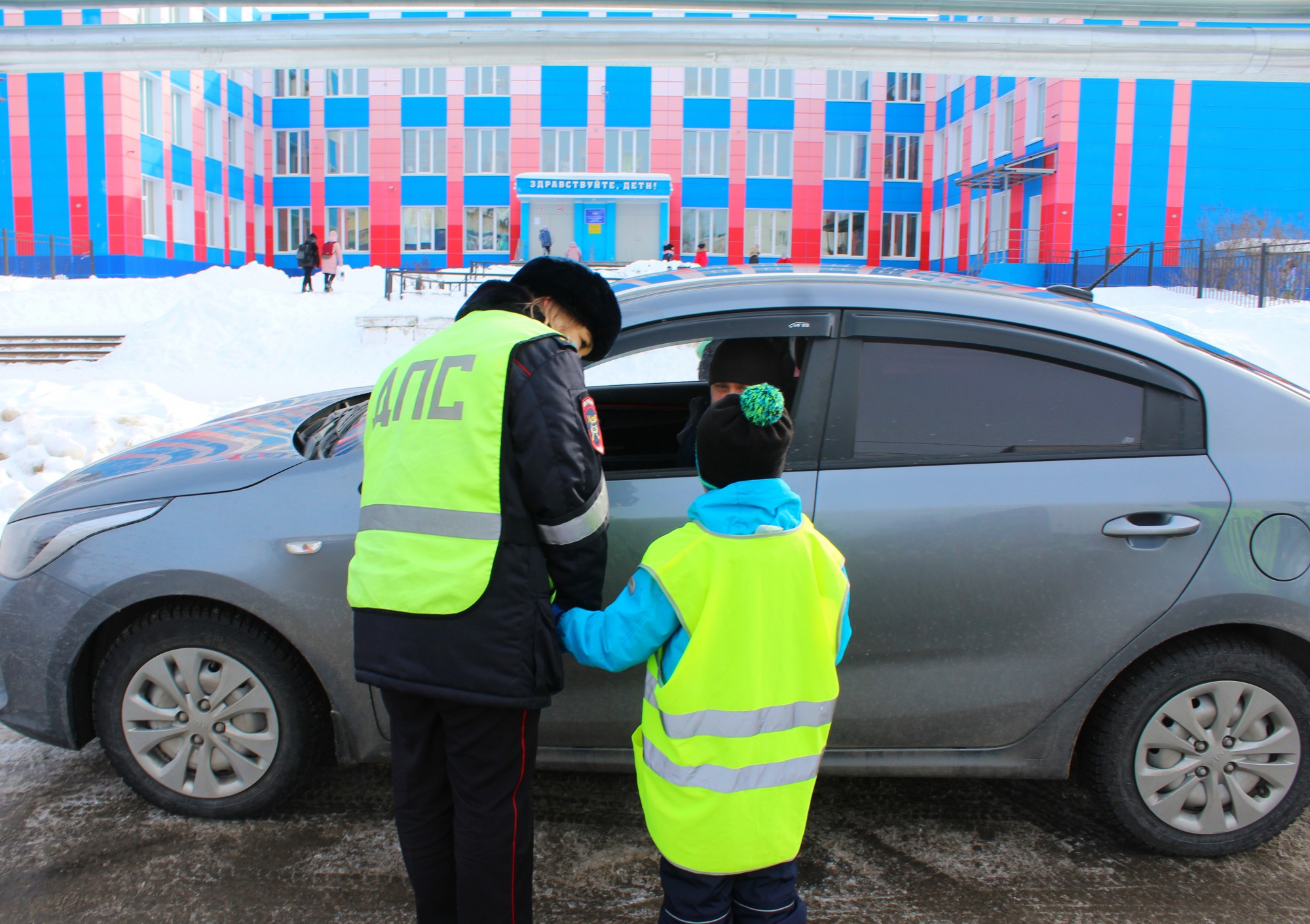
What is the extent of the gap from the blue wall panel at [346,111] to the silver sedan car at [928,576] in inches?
1738

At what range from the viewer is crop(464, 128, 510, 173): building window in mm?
42531

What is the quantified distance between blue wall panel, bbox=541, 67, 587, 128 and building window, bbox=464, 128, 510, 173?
1.97 meters

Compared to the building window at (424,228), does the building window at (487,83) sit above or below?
above

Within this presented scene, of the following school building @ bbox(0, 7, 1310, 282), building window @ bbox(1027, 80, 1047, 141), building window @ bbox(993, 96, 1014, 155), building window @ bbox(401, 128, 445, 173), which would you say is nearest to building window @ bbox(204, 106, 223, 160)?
school building @ bbox(0, 7, 1310, 282)

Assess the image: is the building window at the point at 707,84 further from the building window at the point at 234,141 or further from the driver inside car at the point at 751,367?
the driver inside car at the point at 751,367

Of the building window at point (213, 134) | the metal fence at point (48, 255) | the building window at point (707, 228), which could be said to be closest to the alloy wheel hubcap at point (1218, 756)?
the metal fence at point (48, 255)

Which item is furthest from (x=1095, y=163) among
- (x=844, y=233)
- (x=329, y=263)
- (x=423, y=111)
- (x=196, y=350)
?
(x=196, y=350)

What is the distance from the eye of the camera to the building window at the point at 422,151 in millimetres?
42844

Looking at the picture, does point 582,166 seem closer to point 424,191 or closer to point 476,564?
point 424,191

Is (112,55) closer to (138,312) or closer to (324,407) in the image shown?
(324,407)

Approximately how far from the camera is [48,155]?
33656 millimetres

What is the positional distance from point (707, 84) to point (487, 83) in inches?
369

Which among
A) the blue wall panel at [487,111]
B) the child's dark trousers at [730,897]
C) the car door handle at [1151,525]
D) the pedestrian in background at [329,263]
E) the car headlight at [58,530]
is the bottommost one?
the child's dark trousers at [730,897]

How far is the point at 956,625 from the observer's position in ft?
9.24
